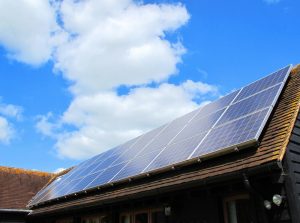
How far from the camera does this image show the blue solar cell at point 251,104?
893 centimetres

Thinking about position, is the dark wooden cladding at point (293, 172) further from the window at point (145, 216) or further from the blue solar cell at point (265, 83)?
the window at point (145, 216)

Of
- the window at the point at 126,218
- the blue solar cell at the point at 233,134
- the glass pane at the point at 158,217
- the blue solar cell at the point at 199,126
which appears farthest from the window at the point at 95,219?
the blue solar cell at the point at 233,134

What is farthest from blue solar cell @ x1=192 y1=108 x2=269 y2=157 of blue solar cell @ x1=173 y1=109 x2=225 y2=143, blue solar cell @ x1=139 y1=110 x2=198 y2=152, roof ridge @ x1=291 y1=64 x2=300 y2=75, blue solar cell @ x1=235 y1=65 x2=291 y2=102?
roof ridge @ x1=291 y1=64 x2=300 y2=75

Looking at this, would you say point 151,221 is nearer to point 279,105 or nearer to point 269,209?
point 269,209

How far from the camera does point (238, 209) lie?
7949 mm

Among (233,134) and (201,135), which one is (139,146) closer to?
(201,135)

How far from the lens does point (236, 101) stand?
10.6 m

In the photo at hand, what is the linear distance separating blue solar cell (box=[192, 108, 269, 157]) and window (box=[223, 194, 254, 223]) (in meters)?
1.15

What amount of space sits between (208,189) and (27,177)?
631 inches

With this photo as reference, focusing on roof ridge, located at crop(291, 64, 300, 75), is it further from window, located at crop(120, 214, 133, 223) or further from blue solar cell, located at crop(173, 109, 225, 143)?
window, located at crop(120, 214, 133, 223)

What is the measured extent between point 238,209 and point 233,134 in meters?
1.70

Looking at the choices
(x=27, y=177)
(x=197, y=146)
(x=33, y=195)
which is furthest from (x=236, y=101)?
(x=27, y=177)

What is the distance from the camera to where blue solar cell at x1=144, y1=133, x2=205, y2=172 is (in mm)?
9461

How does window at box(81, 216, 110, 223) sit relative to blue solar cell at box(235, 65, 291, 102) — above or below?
below
